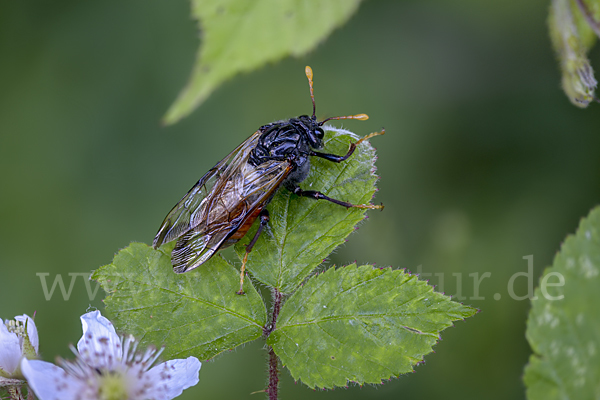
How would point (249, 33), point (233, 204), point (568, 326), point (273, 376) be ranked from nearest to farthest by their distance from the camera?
point (568, 326)
point (273, 376)
point (249, 33)
point (233, 204)

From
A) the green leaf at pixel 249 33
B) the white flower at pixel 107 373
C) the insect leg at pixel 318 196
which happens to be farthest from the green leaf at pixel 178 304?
the green leaf at pixel 249 33

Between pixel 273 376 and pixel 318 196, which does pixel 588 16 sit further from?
pixel 273 376

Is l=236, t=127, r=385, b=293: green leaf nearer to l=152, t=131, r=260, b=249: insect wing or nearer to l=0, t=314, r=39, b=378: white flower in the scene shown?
l=152, t=131, r=260, b=249: insect wing

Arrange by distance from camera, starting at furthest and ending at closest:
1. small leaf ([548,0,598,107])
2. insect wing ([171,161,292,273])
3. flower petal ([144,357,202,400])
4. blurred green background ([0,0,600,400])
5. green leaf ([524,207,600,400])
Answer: blurred green background ([0,0,600,400]) < insect wing ([171,161,292,273]) < small leaf ([548,0,598,107]) < flower petal ([144,357,202,400]) < green leaf ([524,207,600,400])

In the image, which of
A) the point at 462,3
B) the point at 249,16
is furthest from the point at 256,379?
the point at 462,3

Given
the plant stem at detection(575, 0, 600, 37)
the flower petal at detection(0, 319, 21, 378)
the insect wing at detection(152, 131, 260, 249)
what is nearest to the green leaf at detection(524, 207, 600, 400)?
the plant stem at detection(575, 0, 600, 37)

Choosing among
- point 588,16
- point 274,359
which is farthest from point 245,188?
point 588,16
